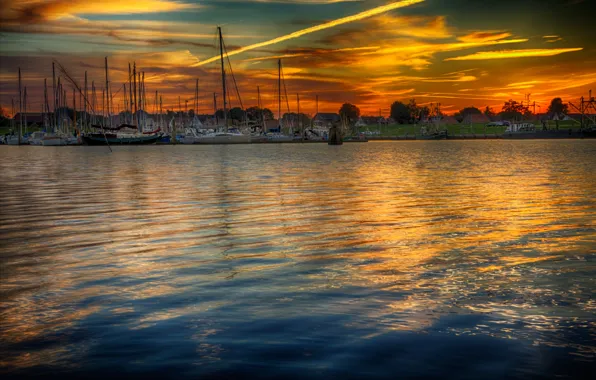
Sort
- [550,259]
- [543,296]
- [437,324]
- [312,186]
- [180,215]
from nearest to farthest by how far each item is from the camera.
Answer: [437,324] → [543,296] → [550,259] → [180,215] → [312,186]

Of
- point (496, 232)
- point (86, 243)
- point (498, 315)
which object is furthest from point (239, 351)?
point (496, 232)

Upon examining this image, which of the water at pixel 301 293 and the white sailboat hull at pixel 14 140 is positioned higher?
the white sailboat hull at pixel 14 140

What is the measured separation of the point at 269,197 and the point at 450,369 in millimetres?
21850

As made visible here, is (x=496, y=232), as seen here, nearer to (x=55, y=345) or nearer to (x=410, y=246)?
(x=410, y=246)

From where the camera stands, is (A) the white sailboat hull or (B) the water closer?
(B) the water

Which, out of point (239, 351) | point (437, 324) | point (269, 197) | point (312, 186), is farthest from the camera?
point (312, 186)

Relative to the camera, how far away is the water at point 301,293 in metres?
7.22

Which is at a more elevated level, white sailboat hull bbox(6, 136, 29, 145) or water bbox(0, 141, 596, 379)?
white sailboat hull bbox(6, 136, 29, 145)

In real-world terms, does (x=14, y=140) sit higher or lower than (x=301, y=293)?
higher

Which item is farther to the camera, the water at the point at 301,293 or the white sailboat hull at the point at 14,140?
the white sailboat hull at the point at 14,140

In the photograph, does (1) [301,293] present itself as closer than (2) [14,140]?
Yes

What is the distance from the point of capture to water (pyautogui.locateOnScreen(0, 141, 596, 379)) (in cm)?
722

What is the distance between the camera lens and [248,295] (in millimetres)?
10344

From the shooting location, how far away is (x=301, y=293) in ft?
34.4
